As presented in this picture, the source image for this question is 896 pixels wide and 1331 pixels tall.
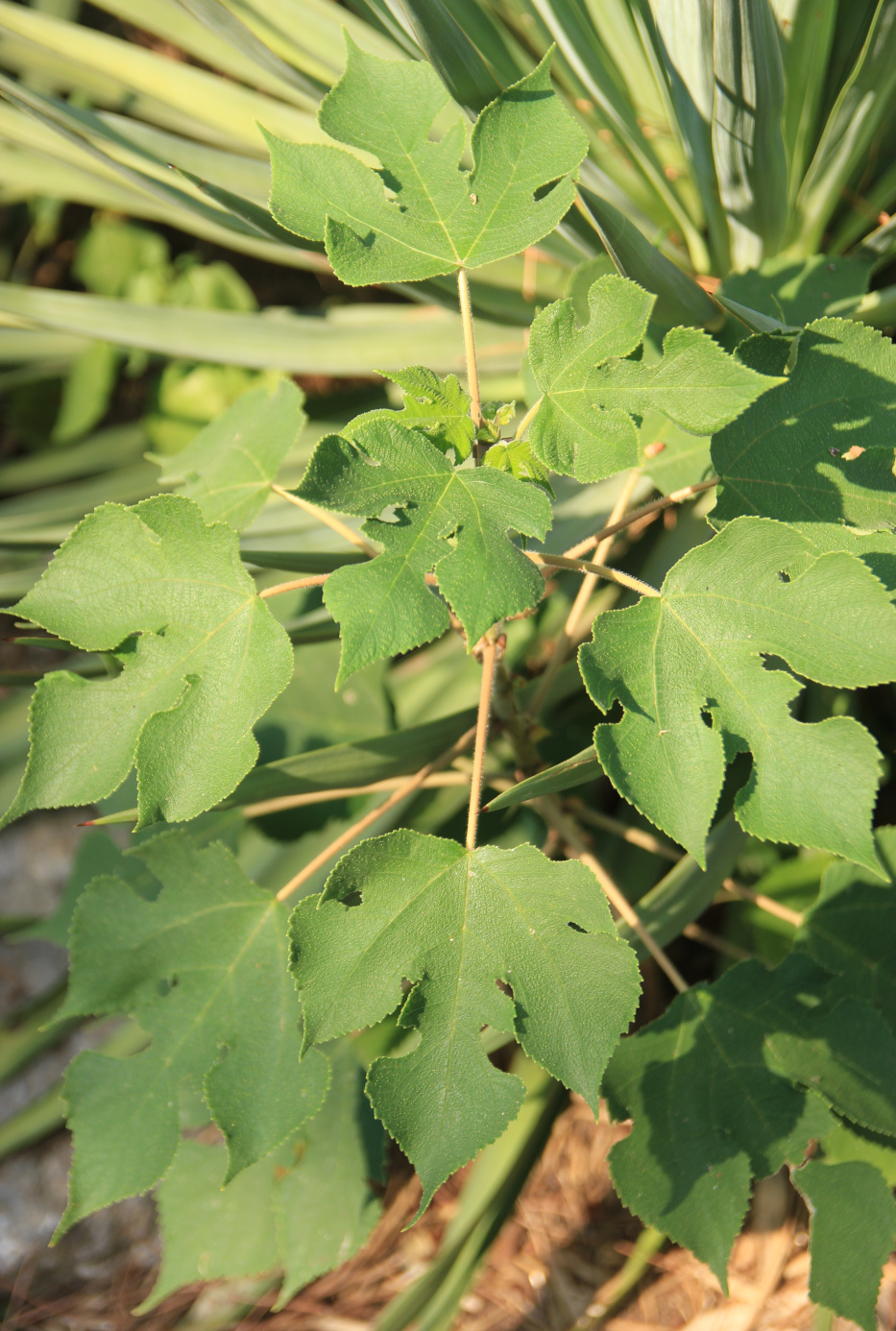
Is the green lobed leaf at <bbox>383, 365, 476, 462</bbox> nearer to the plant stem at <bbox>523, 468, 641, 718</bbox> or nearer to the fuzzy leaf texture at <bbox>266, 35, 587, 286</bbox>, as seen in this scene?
the fuzzy leaf texture at <bbox>266, 35, 587, 286</bbox>

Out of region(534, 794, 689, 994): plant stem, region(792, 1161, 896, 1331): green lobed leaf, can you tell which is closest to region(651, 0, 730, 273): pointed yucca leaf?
region(534, 794, 689, 994): plant stem

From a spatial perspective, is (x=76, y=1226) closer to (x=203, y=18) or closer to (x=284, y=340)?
(x=284, y=340)

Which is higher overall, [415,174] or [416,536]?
[415,174]

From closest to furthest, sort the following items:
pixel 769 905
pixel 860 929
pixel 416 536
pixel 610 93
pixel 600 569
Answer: pixel 416 536
pixel 600 569
pixel 860 929
pixel 769 905
pixel 610 93

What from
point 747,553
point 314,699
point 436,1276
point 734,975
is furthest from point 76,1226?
point 747,553

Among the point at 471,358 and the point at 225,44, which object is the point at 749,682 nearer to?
the point at 471,358

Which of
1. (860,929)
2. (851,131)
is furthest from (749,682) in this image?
(851,131)

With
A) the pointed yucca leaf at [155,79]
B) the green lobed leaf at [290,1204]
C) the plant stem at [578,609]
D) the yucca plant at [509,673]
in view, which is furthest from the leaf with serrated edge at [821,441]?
the pointed yucca leaf at [155,79]
